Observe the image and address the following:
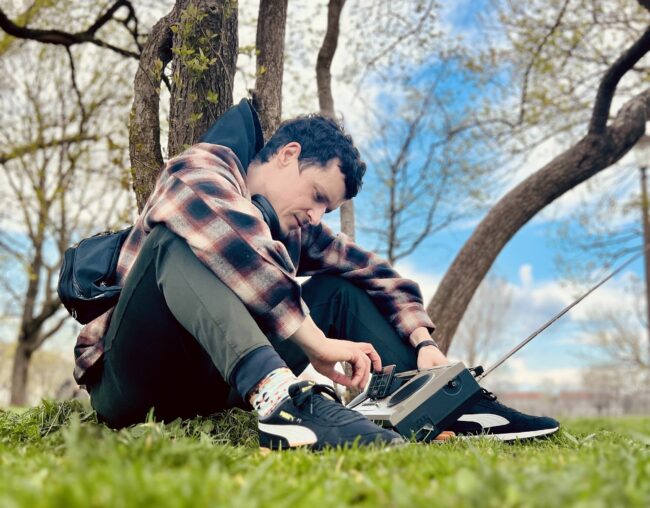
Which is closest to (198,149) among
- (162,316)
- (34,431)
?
(162,316)

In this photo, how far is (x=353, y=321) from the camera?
8.43ft

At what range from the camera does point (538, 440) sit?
8.10 ft

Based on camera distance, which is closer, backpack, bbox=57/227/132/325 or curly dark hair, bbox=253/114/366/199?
backpack, bbox=57/227/132/325

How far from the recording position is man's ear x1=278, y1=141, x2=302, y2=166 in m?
2.54

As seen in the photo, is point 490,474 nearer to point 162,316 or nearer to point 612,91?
point 162,316

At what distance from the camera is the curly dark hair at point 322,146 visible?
2.52 metres

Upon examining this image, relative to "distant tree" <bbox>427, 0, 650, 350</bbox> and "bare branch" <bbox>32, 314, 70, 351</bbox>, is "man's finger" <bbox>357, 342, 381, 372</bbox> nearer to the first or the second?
"distant tree" <bbox>427, 0, 650, 350</bbox>

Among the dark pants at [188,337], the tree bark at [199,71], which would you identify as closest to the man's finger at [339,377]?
the dark pants at [188,337]

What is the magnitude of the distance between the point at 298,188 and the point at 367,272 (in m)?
0.50

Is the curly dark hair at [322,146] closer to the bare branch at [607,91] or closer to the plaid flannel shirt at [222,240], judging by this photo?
the plaid flannel shirt at [222,240]

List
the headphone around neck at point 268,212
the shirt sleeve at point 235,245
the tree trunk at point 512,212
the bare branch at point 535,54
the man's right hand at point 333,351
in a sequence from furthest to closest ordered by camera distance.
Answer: the bare branch at point 535,54, the tree trunk at point 512,212, the headphone around neck at point 268,212, the man's right hand at point 333,351, the shirt sleeve at point 235,245

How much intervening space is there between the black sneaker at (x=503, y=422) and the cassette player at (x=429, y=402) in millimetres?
432

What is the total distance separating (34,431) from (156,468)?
1290 millimetres

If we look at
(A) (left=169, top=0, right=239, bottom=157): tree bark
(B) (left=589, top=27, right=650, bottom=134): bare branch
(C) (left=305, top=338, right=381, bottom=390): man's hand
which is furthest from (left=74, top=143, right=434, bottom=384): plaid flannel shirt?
(B) (left=589, top=27, right=650, bottom=134): bare branch
